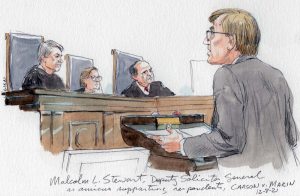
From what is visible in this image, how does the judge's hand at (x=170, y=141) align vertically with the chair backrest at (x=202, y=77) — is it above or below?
below

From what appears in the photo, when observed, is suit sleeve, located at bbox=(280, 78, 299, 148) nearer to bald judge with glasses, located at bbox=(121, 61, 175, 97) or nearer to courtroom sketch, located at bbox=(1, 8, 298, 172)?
courtroom sketch, located at bbox=(1, 8, 298, 172)

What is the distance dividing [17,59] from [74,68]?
0.12 m

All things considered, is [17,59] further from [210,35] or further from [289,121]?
[289,121]

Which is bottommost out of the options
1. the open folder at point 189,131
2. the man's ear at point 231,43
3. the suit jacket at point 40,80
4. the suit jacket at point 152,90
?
the open folder at point 189,131

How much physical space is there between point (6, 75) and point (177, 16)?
0.39 m

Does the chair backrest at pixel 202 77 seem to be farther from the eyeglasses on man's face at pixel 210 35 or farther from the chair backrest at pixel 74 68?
the chair backrest at pixel 74 68

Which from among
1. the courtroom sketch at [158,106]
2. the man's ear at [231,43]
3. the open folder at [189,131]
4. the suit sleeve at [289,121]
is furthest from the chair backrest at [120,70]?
the suit sleeve at [289,121]

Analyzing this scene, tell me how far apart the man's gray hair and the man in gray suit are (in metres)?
0.30

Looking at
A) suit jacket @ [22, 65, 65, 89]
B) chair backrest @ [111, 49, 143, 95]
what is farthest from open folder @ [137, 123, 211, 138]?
suit jacket @ [22, 65, 65, 89]

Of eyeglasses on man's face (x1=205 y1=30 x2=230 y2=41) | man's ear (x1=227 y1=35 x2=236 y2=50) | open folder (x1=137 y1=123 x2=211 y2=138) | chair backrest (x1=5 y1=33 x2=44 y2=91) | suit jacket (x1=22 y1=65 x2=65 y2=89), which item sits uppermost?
eyeglasses on man's face (x1=205 y1=30 x2=230 y2=41)

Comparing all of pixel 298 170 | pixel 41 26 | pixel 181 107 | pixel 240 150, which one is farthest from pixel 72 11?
pixel 298 170

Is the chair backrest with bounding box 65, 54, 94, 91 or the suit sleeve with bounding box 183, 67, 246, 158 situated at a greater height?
the chair backrest with bounding box 65, 54, 94, 91

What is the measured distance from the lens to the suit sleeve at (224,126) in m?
0.96

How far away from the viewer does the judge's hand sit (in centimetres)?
98
